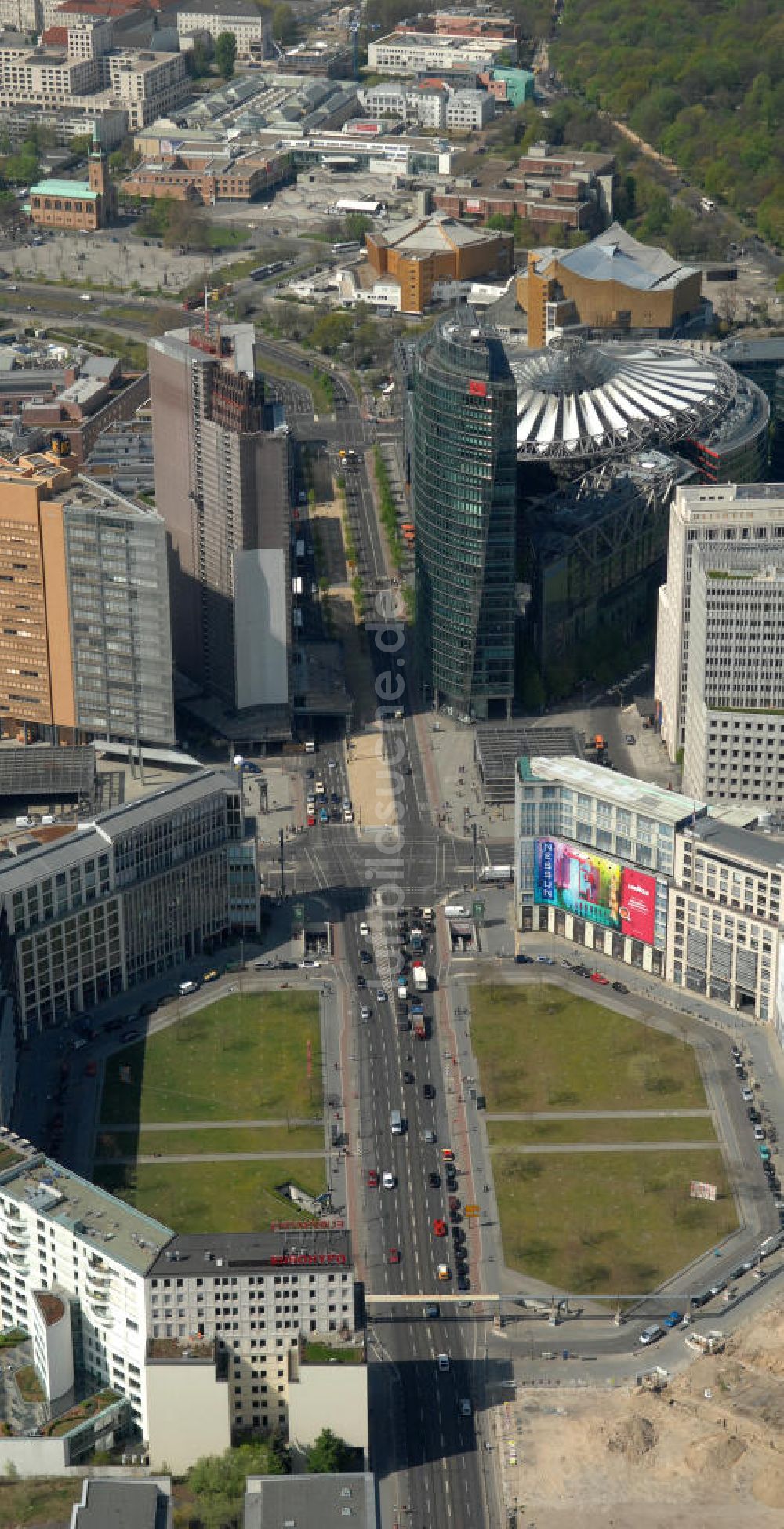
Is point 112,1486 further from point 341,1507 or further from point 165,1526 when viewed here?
point 341,1507

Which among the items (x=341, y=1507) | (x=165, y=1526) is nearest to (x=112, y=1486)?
(x=165, y=1526)
